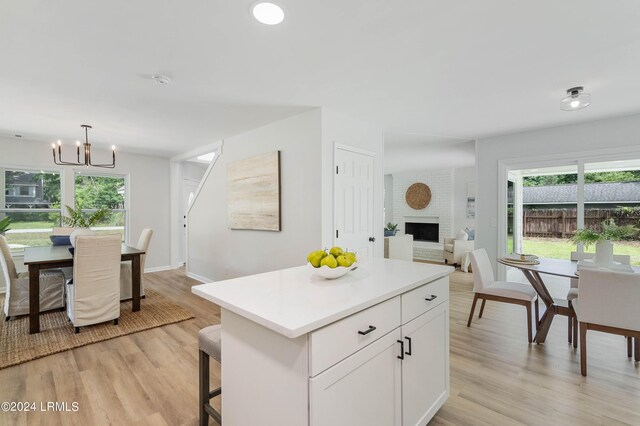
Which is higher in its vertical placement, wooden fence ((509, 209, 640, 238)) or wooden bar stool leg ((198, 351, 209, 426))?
wooden fence ((509, 209, 640, 238))

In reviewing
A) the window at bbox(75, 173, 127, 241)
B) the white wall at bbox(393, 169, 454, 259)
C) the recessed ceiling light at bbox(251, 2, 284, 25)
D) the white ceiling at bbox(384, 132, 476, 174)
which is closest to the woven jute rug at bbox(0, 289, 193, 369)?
the window at bbox(75, 173, 127, 241)

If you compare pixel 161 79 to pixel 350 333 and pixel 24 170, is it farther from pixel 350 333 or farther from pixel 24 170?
pixel 24 170

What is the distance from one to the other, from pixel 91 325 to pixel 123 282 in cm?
88

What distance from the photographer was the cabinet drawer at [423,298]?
4.67 feet

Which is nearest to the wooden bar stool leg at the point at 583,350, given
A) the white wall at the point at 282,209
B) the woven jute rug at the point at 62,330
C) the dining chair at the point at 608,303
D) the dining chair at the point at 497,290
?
the dining chair at the point at 608,303

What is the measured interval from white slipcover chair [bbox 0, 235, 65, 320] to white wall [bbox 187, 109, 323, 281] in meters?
1.94

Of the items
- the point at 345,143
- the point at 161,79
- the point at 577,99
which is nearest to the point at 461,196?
the point at 577,99

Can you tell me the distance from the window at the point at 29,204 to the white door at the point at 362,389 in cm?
595

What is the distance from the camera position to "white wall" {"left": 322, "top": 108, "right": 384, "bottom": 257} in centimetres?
319

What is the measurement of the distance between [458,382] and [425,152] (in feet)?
14.8

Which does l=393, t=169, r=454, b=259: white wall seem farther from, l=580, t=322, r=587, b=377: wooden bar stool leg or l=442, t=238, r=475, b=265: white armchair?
l=580, t=322, r=587, b=377: wooden bar stool leg

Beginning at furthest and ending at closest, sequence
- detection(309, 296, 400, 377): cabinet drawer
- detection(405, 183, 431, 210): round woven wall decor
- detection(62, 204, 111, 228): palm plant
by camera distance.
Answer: detection(405, 183, 431, 210): round woven wall decor < detection(62, 204, 111, 228): palm plant < detection(309, 296, 400, 377): cabinet drawer

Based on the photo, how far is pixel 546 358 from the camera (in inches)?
97.3

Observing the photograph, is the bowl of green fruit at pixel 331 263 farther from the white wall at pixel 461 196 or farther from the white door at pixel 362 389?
the white wall at pixel 461 196
